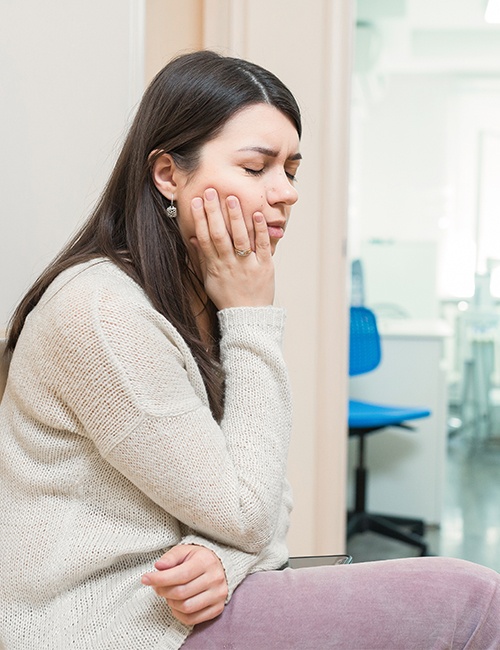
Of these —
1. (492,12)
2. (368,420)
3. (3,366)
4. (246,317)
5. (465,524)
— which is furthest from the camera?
(492,12)

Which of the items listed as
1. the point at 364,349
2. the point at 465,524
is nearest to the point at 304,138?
the point at 364,349

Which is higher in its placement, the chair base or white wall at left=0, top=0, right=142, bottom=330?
white wall at left=0, top=0, right=142, bottom=330

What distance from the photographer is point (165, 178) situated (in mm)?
1202

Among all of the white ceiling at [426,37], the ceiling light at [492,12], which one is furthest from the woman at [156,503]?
the ceiling light at [492,12]

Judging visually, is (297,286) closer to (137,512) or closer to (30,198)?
(30,198)

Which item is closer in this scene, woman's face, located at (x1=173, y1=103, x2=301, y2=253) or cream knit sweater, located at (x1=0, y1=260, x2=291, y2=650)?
cream knit sweater, located at (x1=0, y1=260, x2=291, y2=650)

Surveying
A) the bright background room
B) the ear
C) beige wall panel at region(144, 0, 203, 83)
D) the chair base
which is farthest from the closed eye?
the bright background room

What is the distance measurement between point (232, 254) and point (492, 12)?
4702mm

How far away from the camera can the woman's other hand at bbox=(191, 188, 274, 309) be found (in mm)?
1163

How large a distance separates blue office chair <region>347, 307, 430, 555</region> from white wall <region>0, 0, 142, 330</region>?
73.5 inches

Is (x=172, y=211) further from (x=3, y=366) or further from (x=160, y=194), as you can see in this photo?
(x=3, y=366)

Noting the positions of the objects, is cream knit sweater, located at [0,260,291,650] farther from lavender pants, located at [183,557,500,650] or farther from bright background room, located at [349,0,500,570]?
bright background room, located at [349,0,500,570]

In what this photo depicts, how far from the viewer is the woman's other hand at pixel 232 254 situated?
A: 116 centimetres

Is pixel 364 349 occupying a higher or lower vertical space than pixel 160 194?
lower
